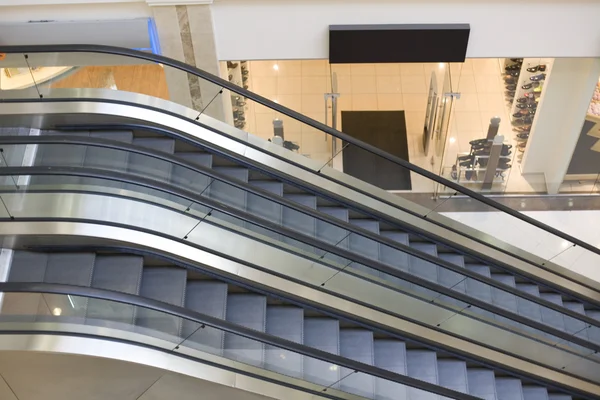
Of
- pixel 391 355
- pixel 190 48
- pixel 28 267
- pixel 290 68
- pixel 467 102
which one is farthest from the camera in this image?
pixel 467 102

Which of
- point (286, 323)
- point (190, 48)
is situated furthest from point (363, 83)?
point (286, 323)

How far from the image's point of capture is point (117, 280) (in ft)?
21.7

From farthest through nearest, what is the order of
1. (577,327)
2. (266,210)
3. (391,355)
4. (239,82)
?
1. (239,82)
2. (577,327)
3. (391,355)
4. (266,210)

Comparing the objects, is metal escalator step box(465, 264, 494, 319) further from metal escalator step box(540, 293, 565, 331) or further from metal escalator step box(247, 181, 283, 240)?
metal escalator step box(247, 181, 283, 240)

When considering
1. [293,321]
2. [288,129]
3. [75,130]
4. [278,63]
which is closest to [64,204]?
[75,130]

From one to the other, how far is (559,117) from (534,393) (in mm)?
4260

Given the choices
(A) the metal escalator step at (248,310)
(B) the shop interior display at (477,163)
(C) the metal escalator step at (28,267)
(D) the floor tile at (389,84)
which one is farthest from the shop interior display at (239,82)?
(C) the metal escalator step at (28,267)

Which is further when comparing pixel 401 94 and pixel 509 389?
pixel 401 94

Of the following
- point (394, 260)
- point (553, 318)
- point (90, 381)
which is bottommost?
point (90, 381)

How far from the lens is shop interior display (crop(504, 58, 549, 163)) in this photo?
10984mm

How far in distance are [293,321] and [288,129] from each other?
3.23 m

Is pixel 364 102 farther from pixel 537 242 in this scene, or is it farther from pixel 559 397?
pixel 559 397

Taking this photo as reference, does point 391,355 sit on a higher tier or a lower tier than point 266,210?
lower

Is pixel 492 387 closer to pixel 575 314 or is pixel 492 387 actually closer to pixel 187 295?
pixel 575 314
